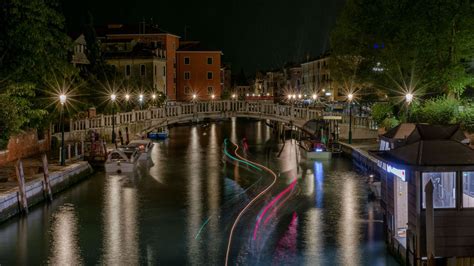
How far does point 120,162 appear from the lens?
37.3 metres

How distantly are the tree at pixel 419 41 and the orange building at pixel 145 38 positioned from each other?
4781 cm

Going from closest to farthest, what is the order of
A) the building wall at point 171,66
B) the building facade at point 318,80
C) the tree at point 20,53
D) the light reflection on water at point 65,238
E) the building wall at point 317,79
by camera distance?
the light reflection on water at point 65,238, the tree at point 20,53, the building wall at point 171,66, the building facade at point 318,80, the building wall at point 317,79

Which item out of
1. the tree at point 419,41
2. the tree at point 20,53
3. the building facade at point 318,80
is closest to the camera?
the tree at point 20,53

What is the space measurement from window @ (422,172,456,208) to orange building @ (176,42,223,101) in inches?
3159

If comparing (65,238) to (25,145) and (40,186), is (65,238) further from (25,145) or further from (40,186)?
(25,145)

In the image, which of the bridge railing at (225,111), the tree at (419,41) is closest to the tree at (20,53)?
the tree at (419,41)

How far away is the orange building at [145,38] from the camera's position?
90250 mm

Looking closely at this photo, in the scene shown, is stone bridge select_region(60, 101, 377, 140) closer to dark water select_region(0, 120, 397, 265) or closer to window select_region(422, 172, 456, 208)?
dark water select_region(0, 120, 397, 265)

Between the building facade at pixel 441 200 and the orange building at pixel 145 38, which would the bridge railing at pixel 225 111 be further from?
the building facade at pixel 441 200

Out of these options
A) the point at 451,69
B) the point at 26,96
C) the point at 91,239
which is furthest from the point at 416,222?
the point at 451,69

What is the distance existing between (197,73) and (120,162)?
60.0 meters

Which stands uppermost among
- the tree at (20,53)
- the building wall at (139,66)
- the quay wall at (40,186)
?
the building wall at (139,66)

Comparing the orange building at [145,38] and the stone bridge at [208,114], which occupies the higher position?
the orange building at [145,38]

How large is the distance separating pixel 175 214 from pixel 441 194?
12.2 metres
